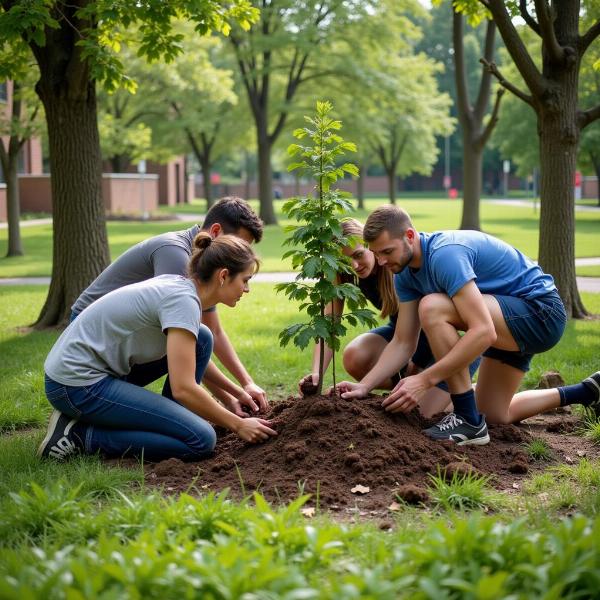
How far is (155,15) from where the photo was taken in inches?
332

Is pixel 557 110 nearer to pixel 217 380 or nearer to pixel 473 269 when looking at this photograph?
pixel 473 269

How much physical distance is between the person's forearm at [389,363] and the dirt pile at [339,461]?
23 cm

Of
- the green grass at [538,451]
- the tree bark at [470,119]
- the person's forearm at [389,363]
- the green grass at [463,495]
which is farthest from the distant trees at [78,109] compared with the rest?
the tree bark at [470,119]

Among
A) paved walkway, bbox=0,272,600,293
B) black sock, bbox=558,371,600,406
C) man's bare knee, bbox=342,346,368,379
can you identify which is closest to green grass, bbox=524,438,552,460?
black sock, bbox=558,371,600,406

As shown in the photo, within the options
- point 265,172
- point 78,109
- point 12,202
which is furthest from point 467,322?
point 265,172

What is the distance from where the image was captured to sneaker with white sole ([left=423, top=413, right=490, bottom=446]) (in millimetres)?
4816

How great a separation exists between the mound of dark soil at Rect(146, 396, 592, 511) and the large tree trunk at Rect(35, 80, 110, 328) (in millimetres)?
5079

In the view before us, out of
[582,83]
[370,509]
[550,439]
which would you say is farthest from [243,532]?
[582,83]

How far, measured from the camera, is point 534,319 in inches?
199

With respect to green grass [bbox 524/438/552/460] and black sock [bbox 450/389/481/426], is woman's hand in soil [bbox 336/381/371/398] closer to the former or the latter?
black sock [bbox 450/389/481/426]

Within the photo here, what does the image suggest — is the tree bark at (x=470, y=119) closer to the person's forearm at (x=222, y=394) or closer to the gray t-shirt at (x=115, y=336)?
the person's forearm at (x=222, y=394)

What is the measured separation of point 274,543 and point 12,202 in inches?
700

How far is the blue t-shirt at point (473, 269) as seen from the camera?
4.77 meters

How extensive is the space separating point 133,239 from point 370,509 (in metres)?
21.8
